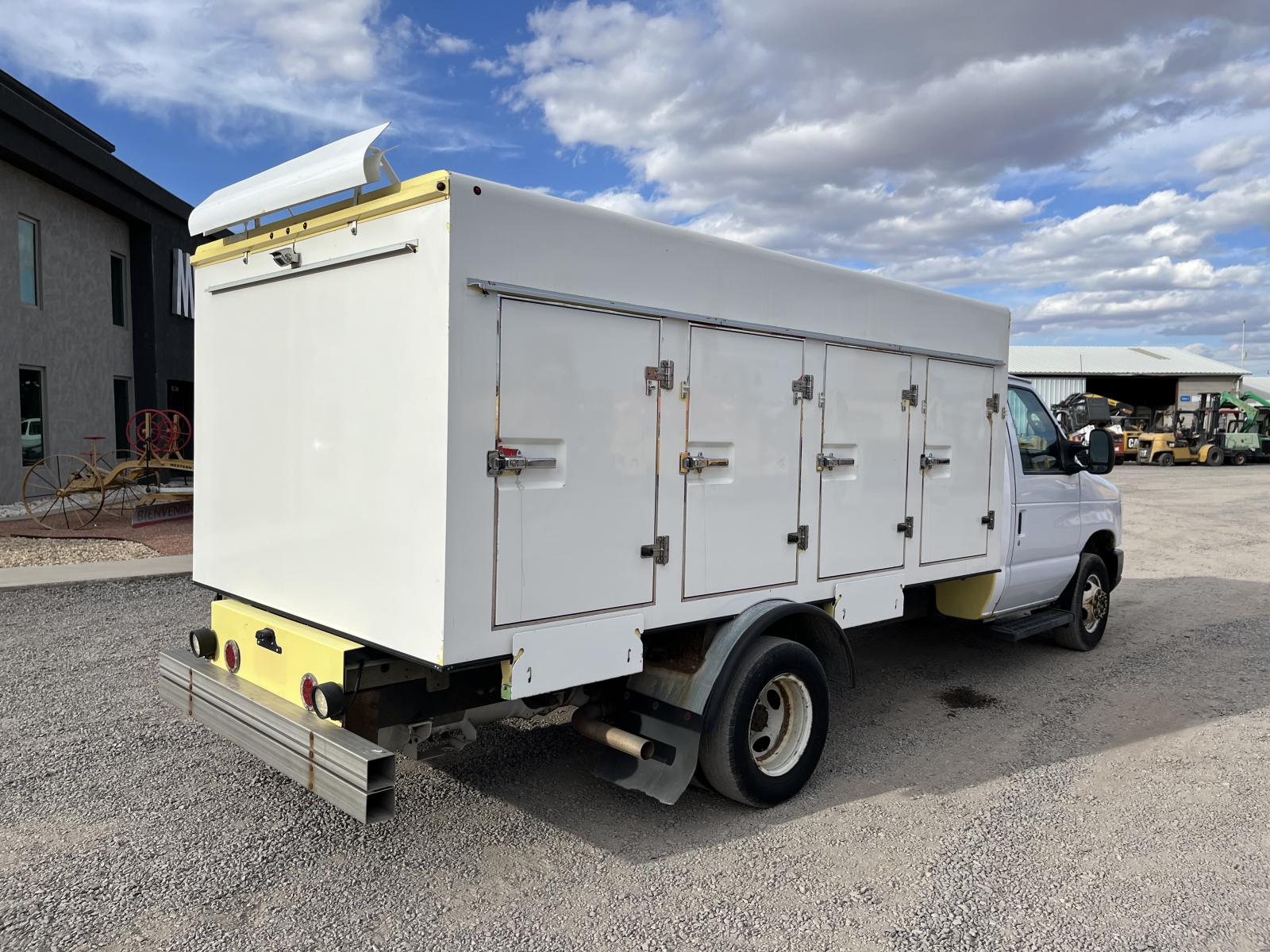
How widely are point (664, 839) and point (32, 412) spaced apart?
15402 millimetres

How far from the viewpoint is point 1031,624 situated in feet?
21.4

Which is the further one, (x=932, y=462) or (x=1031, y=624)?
(x=1031, y=624)

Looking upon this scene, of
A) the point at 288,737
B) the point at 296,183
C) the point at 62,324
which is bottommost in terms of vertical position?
the point at 288,737

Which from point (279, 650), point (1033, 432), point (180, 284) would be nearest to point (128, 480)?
point (180, 284)

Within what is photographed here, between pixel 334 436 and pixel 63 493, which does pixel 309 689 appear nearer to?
pixel 334 436

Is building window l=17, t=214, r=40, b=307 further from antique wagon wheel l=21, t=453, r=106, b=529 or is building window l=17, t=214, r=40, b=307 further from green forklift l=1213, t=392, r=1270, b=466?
green forklift l=1213, t=392, r=1270, b=466

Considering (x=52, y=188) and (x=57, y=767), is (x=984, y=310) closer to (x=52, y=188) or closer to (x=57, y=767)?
(x=57, y=767)

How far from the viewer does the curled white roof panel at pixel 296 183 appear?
134 inches

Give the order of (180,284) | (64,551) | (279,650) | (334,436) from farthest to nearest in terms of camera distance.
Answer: (180,284) → (64,551) → (279,650) → (334,436)

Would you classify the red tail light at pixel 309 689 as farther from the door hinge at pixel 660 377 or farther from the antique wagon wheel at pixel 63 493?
the antique wagon wheel at pixel 63 493

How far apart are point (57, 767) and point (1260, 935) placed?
208 inches

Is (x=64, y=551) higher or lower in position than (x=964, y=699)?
higher

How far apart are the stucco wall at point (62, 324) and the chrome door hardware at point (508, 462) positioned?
559 inches

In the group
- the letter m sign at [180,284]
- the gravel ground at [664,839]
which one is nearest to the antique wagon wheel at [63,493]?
the letter m sign at [180,284]
